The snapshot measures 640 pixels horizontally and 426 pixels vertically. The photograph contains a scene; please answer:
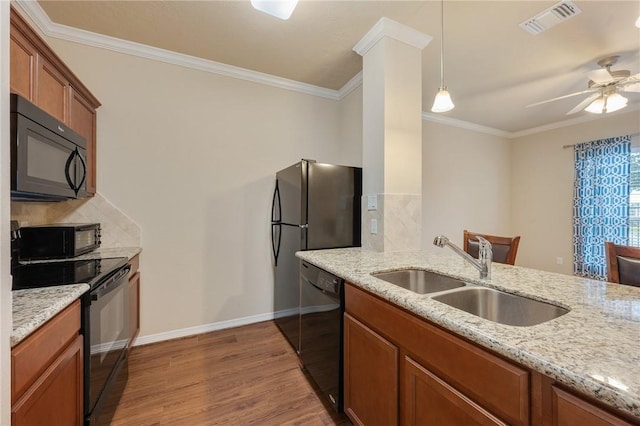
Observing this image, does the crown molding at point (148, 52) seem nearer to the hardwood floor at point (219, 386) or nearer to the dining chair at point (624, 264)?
the hardwood floor at point (219, 386)

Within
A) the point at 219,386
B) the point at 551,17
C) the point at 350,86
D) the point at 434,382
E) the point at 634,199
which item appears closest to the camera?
the point at 434,382

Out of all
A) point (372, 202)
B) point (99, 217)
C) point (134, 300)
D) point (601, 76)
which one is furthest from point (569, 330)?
point (601, 76)

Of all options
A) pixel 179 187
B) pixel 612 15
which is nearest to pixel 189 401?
pixel 179 187

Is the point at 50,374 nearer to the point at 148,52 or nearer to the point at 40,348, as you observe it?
the point at 40,348

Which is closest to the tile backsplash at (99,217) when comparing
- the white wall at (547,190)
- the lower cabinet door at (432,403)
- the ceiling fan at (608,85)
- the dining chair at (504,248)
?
the lower cabinet door at (432,403)

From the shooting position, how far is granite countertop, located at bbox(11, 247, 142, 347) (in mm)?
797

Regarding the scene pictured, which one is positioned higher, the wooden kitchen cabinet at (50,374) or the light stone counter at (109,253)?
the light stone counter at (109,253)

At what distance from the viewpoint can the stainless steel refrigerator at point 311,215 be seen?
2.15 meters

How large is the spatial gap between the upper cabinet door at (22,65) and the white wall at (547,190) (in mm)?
6372

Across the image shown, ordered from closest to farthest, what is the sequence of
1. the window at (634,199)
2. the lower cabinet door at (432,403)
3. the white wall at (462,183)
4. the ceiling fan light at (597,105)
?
the lower cabinet door at (432,403) < the ceiling fan light at (597,105) < the window at (634,199) < the white wall at (462,183)

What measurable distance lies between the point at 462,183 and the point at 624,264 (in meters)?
3.11

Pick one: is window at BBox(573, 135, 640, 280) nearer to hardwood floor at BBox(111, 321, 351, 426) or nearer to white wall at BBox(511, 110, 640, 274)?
white wall at BBox(511, 110, 640, 274)

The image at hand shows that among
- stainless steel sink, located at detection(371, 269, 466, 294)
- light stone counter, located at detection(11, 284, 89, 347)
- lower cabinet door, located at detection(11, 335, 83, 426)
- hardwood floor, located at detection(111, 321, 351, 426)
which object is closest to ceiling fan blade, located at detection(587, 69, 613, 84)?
stainless steel sink, located at detection(371, 269, 466, 294)

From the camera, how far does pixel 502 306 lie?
3.68 feet
